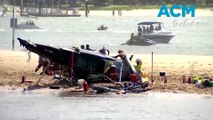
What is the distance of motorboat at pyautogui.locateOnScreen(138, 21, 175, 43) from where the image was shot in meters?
57.2

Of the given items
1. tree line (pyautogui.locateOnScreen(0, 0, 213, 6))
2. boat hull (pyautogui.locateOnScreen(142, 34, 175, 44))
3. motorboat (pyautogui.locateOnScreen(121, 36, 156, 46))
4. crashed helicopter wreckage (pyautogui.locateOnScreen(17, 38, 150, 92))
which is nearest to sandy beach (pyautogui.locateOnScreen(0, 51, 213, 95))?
crashed helicopter wreckage (pyautogui.locateOnScreen(17, 38, 150, 92))

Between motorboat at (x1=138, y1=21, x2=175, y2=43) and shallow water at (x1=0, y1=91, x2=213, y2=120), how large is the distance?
115 ft

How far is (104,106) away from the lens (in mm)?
18875

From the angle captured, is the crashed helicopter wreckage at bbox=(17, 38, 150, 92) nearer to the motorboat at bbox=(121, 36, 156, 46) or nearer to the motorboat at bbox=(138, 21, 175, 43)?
the motorboat at bbox=(121, 36, 156, 46)

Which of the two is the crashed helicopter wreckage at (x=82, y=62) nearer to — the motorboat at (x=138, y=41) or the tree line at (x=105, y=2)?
the motorboat at (x=138, y=41)

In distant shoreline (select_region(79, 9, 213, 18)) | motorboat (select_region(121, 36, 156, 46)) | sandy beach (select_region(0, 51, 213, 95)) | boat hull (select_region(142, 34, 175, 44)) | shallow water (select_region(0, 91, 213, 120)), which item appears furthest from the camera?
distant shoreline (select_region(79, 9, 213, 18))

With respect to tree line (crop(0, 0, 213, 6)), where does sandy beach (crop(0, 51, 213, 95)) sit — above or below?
below

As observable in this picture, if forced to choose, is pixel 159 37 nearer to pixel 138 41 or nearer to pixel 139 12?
pixel 138 41

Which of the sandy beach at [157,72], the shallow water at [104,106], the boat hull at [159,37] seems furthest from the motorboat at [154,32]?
the shallow water at [104,106]

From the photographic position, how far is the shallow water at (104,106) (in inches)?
679

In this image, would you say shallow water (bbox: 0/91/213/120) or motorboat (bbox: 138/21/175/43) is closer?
shallow water (bbox: 0/91/213/120)

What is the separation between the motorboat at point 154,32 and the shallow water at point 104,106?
35154 millimetres

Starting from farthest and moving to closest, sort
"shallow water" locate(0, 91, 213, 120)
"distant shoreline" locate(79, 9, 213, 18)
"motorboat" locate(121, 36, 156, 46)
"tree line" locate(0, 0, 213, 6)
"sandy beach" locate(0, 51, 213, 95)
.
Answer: "tree line" locate(0, 0, 213, 6), "distant shoreline" locate(79, 9, 213, 18), "motorboat" locate(121, 36, 156, 46), "sandy beach" locate(0, 51, 213, 95), "shallow water" locate(0, 91, 213, 120)

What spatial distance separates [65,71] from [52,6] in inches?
4334
